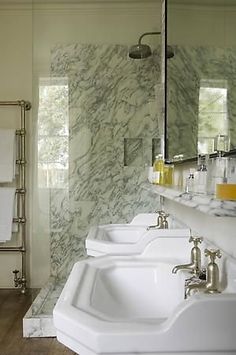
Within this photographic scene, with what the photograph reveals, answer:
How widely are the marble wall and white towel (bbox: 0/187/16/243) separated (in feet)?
5.57

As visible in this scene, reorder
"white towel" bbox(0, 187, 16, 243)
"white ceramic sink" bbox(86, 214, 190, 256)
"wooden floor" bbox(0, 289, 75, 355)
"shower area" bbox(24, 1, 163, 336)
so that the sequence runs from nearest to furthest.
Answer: "white ceramic sink" bbox(86, 214, 190, 256)
"wooden floor" bbox(0, 289, 75, 355)
"shower area" bbox(24, 1, 163, 336)
"white towel" bbox(0, 187, 16, 243)

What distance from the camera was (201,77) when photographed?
152 centimetres

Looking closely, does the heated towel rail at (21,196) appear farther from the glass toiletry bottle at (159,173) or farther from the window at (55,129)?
the glass toiletry bottle at (159,173)

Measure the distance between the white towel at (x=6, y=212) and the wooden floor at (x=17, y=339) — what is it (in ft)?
1.78

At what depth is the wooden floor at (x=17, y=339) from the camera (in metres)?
2.28

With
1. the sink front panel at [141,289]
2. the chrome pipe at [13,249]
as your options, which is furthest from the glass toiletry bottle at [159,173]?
the chrome pipe at [13,249]

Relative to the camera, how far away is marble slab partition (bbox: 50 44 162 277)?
327 cm

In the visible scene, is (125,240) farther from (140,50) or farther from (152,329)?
(140,50)

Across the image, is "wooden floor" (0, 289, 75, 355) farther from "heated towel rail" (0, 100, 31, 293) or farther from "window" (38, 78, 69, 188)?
"window" (38, 78, 69, 188)

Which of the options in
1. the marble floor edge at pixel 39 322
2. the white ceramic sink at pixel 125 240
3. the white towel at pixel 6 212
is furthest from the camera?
the white towel at pixel 6 212

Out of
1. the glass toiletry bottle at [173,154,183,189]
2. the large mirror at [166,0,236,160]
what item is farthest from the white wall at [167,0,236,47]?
the glass toiletry bottle at [173,154,183,189]

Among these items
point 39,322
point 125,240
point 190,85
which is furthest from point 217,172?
point 39,322

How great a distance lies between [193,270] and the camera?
117cm

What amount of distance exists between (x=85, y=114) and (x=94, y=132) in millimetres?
168
